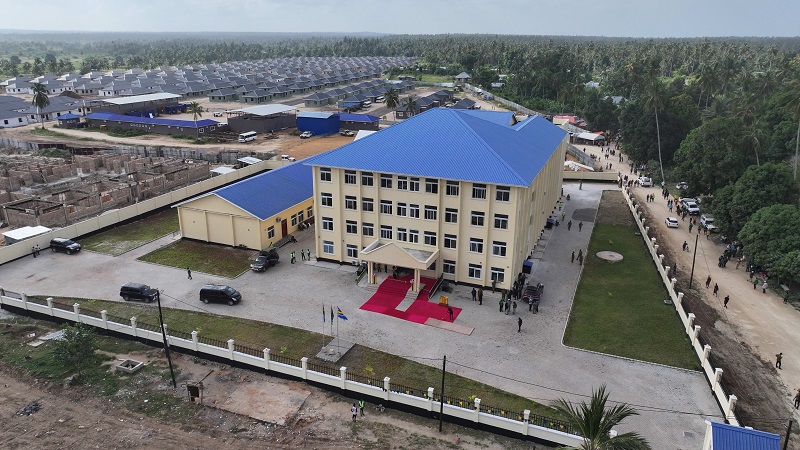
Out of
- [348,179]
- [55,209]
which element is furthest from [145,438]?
[55,209]

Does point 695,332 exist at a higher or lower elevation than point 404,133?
lower

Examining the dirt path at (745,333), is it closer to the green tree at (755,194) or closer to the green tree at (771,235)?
the green tree at (771,235)

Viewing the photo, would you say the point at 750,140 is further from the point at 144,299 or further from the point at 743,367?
the point at 144,299

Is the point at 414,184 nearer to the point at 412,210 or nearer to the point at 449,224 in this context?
the point at 412,210

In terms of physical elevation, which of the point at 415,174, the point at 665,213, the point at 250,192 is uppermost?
the point at 415,174

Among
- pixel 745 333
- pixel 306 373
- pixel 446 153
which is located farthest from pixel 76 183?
pixel 745 333

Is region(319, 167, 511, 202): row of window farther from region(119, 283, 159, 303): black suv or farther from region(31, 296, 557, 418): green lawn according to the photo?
region(119, 283, 159, 303): black suv

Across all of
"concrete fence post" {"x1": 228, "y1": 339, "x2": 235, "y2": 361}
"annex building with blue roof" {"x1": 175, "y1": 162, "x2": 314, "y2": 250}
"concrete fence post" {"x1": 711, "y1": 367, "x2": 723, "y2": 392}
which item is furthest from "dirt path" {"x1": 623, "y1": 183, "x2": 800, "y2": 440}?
"annex building with blue roof" {"x1": 175, "y1": 162, "x2": 314, "y2": 250}
